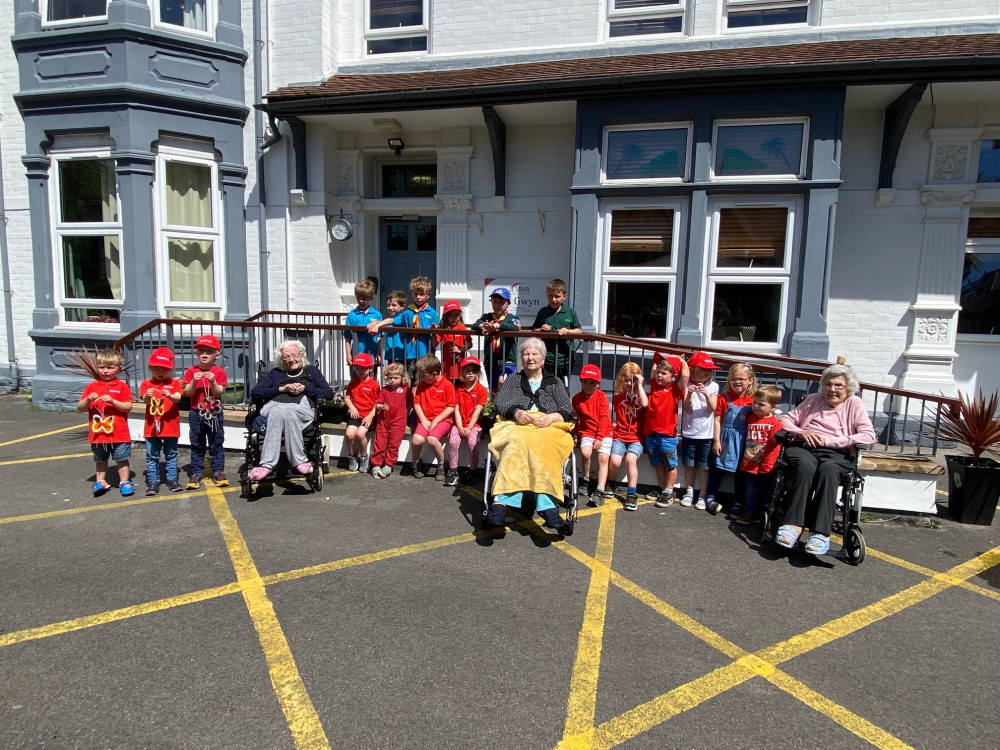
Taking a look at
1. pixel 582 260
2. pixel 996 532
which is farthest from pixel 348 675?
pixel 582 260

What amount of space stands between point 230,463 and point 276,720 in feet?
13.7

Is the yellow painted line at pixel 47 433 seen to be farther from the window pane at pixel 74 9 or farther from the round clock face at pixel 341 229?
the window pane at pixel 74 9

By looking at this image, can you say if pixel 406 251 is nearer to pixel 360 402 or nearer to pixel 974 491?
pixel 360 402

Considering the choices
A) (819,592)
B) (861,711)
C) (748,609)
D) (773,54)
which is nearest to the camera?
(861,711)

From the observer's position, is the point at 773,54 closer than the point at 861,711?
No

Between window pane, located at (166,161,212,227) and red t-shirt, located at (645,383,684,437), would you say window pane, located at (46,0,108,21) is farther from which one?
red t-shirt, located at (645,383,684,437)

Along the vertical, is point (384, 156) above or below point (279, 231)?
above

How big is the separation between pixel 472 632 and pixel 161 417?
3.60 m

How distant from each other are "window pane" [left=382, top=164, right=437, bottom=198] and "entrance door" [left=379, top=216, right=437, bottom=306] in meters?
0.40

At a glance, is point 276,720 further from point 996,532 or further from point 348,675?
point 996,532

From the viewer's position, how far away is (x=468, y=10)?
8.28 metres

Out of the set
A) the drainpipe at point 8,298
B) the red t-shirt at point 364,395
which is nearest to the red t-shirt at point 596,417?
the red t-shirt at point 364,395

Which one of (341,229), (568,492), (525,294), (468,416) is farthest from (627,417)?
(341,229)

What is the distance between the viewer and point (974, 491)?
4.72 metres
